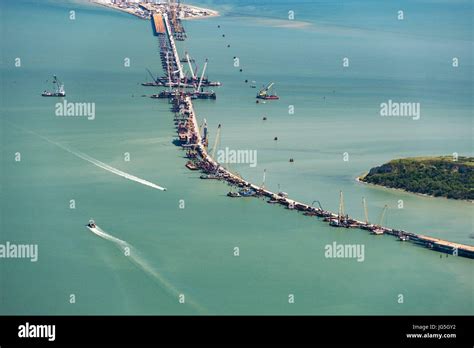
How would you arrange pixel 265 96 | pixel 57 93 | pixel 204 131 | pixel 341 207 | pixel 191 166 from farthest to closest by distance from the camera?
1. pixel 265 96
2. pixel 57 93
3. pixel 204 131
4. pixel 191 166
5. pixel 341 207

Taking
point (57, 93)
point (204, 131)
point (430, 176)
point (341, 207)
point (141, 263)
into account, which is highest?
point (57, 93)

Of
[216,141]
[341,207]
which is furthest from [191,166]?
[341,207]

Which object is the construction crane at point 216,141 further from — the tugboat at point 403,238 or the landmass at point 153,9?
the landmass at point 153,9

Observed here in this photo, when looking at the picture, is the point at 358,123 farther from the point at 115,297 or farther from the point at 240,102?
the point at 115,297

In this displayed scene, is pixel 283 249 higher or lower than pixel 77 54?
lower

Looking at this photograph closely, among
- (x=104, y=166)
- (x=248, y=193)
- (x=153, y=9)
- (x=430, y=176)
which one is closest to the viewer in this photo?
(x=248, y=193)

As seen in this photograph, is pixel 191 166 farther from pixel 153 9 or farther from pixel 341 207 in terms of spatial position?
pixel 153 9

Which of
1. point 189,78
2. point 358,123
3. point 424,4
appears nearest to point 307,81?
point 189,78
